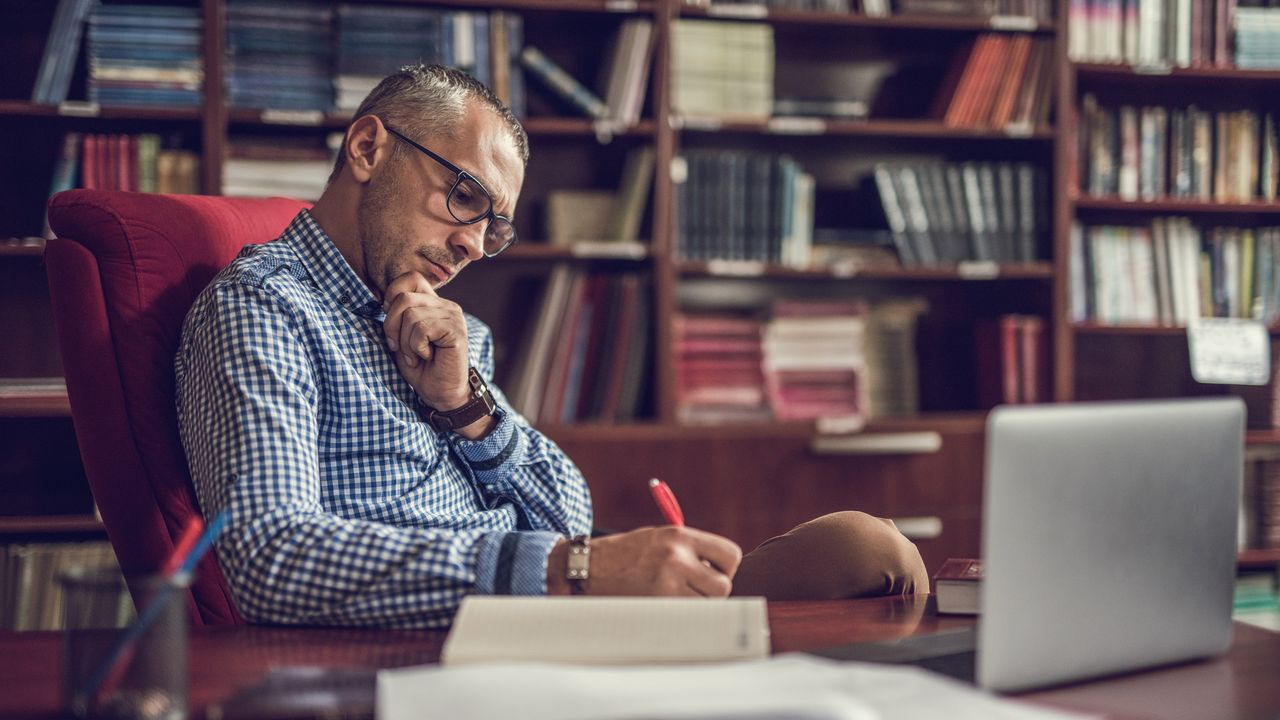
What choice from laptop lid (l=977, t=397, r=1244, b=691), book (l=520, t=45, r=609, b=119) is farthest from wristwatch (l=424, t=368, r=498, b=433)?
book (l=520, t=45, r=609, b=119)

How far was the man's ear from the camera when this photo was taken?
4.84ft

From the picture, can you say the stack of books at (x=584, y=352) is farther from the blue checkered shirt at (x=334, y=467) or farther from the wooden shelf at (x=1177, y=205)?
the wooden shelf at (x=1177, y=205)

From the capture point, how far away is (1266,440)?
9.64ft

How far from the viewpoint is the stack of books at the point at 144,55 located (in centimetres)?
244

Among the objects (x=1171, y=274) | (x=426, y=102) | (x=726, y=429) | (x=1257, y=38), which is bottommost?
(x=726, y=429)

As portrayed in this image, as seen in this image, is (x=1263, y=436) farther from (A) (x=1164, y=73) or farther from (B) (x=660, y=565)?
(B) (x=660, y=565)

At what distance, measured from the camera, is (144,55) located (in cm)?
246

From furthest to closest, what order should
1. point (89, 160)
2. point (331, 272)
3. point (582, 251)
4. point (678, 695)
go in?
1. point (582, 251)
2. point (89, 160)
3. point (331, 272)
4. point (678, 695)

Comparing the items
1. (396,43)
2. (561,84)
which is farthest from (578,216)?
(396,43)

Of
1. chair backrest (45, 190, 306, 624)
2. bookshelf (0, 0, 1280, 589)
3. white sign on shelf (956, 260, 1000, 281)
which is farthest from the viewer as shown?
white sign on shelf (956, 260, 1000, 281)

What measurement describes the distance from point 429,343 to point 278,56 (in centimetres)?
147

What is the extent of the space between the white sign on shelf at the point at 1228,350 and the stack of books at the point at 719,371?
3.92 ft

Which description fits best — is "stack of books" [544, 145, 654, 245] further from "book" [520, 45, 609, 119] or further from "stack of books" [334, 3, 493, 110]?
"stack of books" [334, 3, 493, 110]

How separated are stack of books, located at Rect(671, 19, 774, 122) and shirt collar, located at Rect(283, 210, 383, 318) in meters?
1.46
